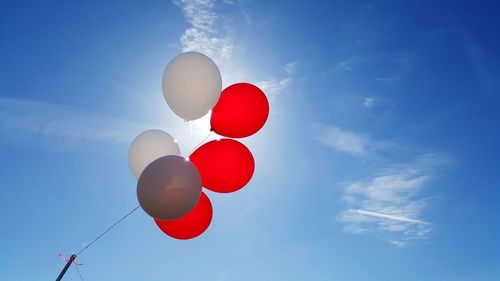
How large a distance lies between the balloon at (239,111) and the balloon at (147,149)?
0.76m

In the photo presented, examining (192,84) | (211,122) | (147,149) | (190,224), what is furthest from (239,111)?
(190,224)

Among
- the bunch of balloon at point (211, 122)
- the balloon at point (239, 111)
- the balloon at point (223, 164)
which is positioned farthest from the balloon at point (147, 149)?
the balloon at point (239, 111)

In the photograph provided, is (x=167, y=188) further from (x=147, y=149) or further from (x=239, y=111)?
(x=239, y=111)

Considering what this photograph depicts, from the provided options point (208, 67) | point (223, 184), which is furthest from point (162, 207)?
point (208, 67)

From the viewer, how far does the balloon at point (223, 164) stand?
427 centimetres

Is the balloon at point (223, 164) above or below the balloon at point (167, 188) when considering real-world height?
above

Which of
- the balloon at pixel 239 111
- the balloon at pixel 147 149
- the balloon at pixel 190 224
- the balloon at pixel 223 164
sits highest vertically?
the balloon at pixel 239 111

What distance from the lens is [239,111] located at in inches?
169

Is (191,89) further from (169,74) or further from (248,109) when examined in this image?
(248,109)

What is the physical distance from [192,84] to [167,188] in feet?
4.89

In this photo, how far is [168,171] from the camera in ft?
11.7

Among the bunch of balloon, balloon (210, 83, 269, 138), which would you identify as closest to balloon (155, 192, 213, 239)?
the bunch of balloon

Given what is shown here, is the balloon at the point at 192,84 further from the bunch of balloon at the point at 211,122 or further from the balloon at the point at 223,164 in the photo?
the balloon at the point at 223,164

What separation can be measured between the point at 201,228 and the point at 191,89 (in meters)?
1.98
